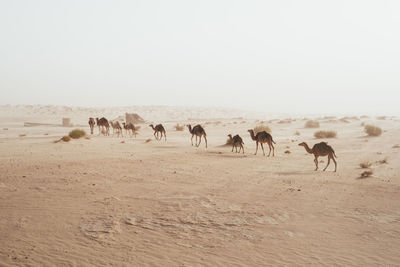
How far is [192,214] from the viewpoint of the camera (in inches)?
276

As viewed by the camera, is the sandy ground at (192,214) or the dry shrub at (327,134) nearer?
the sandy ground at (192,214)

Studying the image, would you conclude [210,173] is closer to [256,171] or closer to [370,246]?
[256,171]

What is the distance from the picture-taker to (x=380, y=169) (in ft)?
39.3

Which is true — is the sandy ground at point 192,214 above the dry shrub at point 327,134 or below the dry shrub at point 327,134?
below

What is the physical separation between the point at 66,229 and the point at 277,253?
3.68 meters

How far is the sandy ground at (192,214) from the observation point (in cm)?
529

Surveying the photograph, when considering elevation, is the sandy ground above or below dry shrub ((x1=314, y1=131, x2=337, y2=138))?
below

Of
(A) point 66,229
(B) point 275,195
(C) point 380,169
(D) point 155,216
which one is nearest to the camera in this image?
(A) point 66,229

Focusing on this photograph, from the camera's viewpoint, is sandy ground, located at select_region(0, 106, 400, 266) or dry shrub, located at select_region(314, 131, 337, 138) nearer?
sandy ground, located at select_region(0, 106, 400, 266)

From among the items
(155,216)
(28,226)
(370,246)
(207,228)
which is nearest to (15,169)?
(28,226)

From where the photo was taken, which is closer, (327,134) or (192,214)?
(192,214)

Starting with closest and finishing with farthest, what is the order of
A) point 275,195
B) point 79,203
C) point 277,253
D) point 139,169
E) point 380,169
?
point 277,253
point 79,203
point 275,195
point 139,169
point 380,169

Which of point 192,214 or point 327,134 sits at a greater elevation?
point 327,134

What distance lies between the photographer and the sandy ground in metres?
5.29
